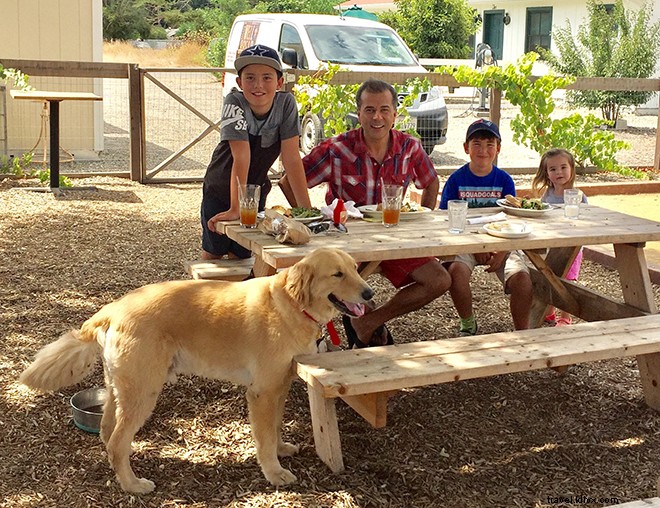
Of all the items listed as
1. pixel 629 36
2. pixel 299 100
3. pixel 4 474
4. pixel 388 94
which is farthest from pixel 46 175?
pixel 629 36

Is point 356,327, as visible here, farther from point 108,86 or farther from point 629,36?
point 108,86

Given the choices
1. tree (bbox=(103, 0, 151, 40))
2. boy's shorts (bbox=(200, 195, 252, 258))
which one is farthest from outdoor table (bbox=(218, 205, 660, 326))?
tree (bbox=(103, 0, 151, 40))

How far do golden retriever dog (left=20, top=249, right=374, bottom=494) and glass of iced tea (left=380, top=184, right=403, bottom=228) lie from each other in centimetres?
94

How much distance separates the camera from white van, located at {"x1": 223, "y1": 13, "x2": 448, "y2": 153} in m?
12.9

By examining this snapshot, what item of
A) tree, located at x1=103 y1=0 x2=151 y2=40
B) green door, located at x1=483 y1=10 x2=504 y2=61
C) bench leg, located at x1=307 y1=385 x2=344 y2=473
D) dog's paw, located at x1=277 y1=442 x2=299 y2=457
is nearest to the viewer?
bench leg, located at x1=307 y1=385 x2=344 y2=473

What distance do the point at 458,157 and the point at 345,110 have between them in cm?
401

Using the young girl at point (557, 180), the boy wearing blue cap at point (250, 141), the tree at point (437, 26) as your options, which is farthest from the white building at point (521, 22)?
the boy wearing blue cap at point (250, 141)

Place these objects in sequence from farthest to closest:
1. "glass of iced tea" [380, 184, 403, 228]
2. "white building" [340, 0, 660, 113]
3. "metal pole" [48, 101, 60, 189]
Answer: "white building" [340, 0, 660, 113], "metal pole" [48, 101, 60, 189], "glass of iced tea" [380, 184, 403, 228]

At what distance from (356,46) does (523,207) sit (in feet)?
29.4

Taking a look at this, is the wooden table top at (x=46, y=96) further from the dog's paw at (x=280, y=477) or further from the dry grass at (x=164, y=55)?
the dry grass at (x=164, y=55)

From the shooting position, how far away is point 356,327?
468 centimetres

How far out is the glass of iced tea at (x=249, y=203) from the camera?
424cm

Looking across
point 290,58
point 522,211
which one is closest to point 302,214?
point 522,211

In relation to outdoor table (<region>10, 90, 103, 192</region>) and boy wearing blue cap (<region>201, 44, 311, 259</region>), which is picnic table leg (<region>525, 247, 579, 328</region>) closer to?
boy wearing blue cap (<region>201, 44, 311, 259</region>)
